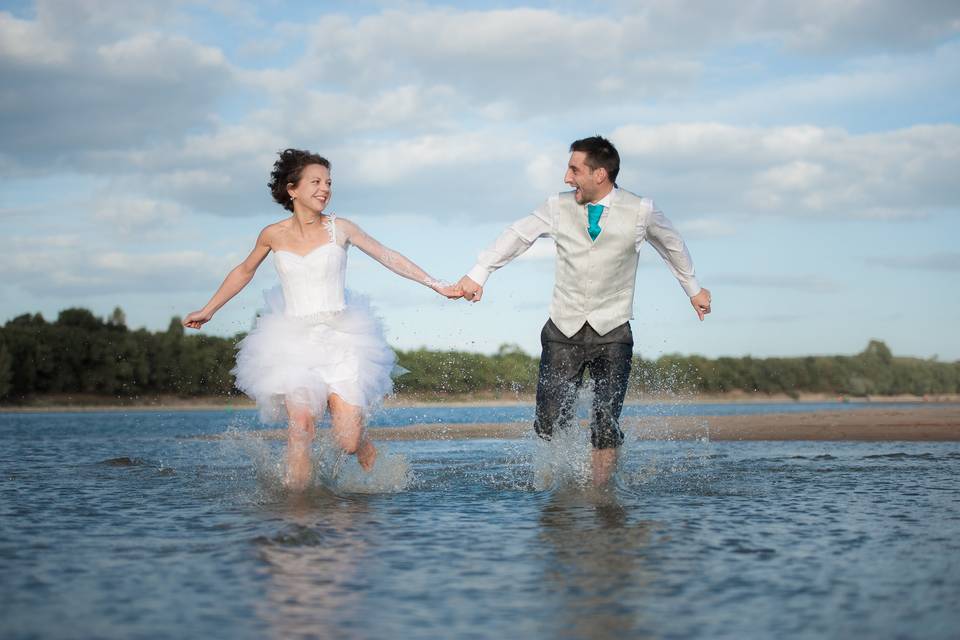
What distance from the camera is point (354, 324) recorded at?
7.96 m

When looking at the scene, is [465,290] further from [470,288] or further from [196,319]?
[196,319]

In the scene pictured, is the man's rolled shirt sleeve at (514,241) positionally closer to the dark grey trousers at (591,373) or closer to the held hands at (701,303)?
the dark grey trousers at (591,373)

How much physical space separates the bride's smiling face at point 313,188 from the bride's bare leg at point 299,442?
153cm

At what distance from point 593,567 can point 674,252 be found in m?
3.48

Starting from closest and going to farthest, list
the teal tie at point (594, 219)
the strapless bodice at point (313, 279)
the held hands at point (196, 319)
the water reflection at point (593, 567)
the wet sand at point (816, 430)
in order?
the water reflection at point (593, 567)
the teal tie at point (594, 219)
the strapless bodice at point (313, 279)
the held hands at point (196, 319)
the wet sand at point (816, 430)

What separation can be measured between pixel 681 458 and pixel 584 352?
6403 millimetres

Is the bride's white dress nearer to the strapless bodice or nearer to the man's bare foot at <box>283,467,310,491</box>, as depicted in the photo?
the strapless bodice

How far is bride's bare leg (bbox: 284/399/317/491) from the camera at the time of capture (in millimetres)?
7684

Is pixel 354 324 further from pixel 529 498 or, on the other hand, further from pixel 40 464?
pixel 40 464

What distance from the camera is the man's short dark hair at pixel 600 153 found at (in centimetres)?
747

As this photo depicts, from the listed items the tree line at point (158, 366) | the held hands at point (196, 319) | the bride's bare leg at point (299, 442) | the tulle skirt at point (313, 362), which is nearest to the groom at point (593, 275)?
the tulle skirt at point (313, 362)

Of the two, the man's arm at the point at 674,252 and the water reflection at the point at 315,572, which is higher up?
the man's arm at the point at 674,252

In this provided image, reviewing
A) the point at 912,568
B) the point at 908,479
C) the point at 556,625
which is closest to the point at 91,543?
the point at 556,625

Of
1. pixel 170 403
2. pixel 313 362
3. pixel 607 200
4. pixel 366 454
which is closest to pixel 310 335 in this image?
pixel 313 362
